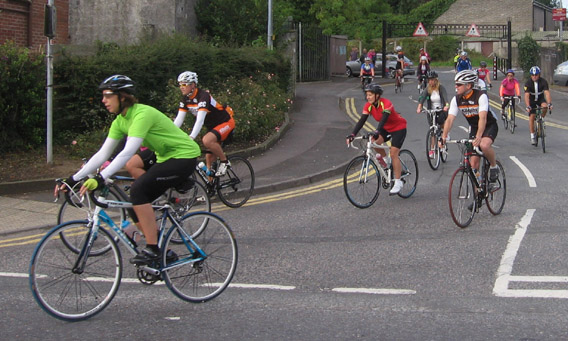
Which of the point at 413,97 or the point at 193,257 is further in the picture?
the point at 413,97

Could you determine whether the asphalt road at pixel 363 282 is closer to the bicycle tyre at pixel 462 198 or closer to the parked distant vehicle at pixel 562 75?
the bicycle tyre at pixel 462 198

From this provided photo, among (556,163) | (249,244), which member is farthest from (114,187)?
(556,163)

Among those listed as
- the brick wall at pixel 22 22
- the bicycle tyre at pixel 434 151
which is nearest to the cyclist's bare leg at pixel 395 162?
the bicycle tyre at pixel 434 151

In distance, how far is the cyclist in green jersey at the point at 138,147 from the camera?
5.71 m

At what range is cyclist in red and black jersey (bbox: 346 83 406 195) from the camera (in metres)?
10.4

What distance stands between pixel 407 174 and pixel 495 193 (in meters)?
1.79

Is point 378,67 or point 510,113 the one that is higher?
point 378,67

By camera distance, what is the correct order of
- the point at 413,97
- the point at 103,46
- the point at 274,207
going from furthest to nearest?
the point at 413,97, the point at 103,46, the point at 274,207

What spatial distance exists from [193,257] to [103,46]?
42.0 feet

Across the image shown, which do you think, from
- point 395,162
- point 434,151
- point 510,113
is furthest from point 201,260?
point 510,113

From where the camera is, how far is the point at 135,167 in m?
7.64

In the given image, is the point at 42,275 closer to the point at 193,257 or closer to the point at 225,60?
the point at 193,257

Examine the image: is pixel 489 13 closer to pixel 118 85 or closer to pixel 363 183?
pixel 363 183

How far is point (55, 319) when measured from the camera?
5.59 meters
